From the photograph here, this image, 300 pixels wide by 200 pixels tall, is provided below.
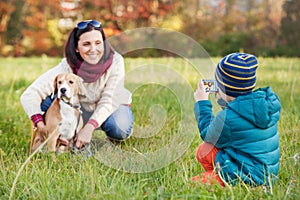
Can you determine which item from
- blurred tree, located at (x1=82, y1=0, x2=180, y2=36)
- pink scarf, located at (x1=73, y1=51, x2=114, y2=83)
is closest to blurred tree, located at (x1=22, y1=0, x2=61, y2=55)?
blurred tree, located at (x1=82, y1=0, x2=180, y2=36)

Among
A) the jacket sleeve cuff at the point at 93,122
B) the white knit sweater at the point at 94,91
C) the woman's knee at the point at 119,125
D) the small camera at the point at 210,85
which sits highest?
the small camera at the point at 210,85

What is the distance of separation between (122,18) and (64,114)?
1256cm

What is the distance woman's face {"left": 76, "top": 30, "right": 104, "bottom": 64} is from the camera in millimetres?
2838

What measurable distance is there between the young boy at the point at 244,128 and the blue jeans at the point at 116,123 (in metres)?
1.15

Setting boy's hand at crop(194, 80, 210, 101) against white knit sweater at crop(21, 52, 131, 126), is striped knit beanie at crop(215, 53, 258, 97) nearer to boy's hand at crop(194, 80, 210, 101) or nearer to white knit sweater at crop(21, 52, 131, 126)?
boy's hand at crop(194, 80, 210, 101)

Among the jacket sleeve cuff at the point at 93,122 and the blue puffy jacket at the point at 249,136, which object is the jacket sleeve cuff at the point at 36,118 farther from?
the blue puffy jacket at the point at 249,136

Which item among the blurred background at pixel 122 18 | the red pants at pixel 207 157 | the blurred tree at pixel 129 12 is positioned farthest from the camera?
the blurred tree at pixel 129 12

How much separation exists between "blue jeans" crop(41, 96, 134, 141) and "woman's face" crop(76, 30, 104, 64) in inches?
18.5

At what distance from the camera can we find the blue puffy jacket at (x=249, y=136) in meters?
2.02

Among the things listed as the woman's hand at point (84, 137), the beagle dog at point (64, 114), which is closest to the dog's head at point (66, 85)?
the beagle dog at point (64, 114)

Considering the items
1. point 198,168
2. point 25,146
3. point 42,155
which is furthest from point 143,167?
point 25,146

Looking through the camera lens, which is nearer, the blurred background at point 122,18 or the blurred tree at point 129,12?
the blurred background at point 122,18

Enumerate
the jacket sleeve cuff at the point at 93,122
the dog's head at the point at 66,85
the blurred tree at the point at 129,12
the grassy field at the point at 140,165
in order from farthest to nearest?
the blurred tree at the point at 129,12 → the jacket sleeve cuff at the point at 93,122 → the dog's head at the point at 66,85 → the grassy field at the point at 140,165

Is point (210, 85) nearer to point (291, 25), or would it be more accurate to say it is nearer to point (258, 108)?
point (258, 108)
